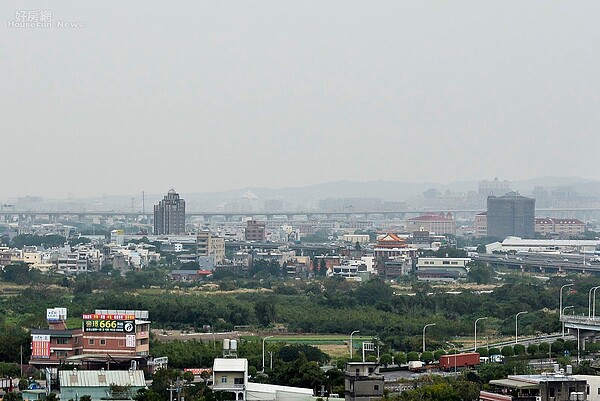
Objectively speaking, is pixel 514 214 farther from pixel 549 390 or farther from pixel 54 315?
pixel 549 390

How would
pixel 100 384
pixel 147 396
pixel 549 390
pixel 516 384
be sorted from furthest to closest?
Answer: 1. pixel 100 384
2. pixel 147 396
3. pixel 516 384
4. pixel 549 390

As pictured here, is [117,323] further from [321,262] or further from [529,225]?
[529,225]

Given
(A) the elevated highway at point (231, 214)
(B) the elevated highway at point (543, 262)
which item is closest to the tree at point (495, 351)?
(B) the elevated highway at point (543, 262)

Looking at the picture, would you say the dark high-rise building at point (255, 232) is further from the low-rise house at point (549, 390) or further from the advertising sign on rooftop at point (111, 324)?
the low-rise house at point (549, 390)

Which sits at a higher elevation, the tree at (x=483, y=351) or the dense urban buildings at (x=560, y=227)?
the dense urban buildings at (x=560, y=227)

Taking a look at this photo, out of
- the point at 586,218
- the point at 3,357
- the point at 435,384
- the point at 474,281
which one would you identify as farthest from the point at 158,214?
the point at 435,384

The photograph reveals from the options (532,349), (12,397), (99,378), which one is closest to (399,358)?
(532,349)

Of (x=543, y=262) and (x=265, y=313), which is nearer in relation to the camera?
(x=265, y=313)
